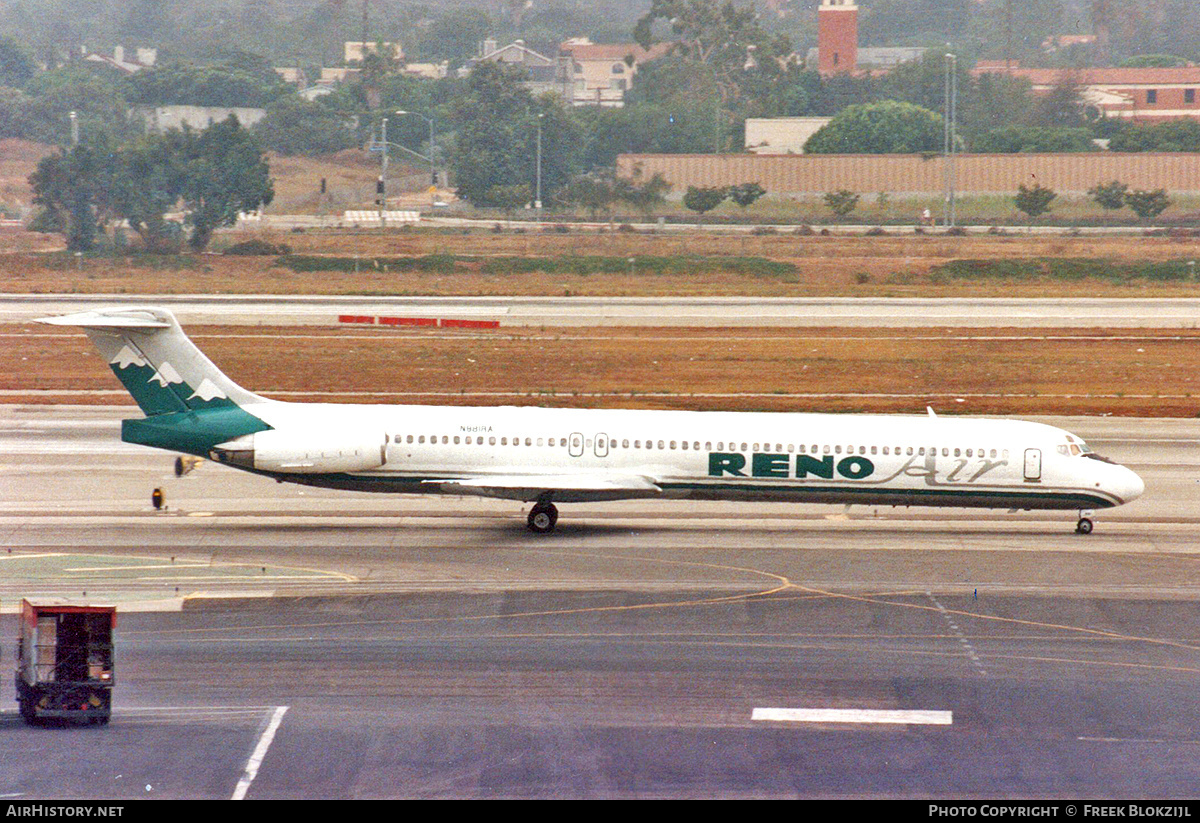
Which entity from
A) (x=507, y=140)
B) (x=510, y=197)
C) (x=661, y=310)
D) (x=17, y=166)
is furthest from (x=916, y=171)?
(x=17, y=166)

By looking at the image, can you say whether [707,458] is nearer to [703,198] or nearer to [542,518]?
[542,518]

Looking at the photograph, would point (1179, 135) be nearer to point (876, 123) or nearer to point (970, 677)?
point (876, 123)

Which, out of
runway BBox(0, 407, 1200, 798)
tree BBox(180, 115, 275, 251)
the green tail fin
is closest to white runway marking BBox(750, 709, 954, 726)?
runway BBox(0, 407, 1200, 798)

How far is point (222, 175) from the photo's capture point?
4294 inches

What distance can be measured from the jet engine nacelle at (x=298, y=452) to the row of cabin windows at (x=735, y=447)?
965mm

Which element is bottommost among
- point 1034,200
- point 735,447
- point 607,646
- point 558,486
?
point 607,646

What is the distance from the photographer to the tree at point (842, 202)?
127 m

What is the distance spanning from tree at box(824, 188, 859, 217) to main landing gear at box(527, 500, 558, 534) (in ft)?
316

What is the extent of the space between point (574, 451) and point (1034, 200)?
315 feet

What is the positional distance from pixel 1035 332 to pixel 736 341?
14.1m

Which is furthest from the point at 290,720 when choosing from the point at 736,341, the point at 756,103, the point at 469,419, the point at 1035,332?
the point at 756,103

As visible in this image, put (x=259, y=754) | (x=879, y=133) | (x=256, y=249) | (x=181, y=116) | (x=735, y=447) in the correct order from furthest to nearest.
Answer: (x=181, y=116)
(x=879, y=133)
(x=256, y=249)
(x=735, y=447)
(x=259, y=754)

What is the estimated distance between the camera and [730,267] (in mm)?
91625

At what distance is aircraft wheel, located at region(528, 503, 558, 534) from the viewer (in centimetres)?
3519
